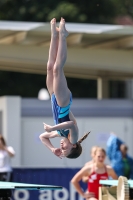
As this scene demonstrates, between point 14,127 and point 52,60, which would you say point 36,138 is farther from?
point 52,60

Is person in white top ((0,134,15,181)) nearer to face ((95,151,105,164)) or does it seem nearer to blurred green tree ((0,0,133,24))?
face ((95,151,105,164))

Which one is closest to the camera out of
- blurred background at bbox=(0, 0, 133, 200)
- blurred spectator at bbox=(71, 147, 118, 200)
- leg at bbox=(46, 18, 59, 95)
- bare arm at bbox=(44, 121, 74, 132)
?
bare arm at bbox=(44, 121, 74, 132)

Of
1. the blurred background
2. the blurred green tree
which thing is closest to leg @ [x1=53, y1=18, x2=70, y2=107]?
the blurred background

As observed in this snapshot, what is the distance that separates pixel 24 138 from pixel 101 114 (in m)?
2.17

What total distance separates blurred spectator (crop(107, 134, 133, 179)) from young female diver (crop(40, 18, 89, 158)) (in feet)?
17.2

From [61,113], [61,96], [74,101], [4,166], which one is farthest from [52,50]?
[74,101]

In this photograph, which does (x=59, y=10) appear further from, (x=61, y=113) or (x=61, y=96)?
(x=61, y=96)

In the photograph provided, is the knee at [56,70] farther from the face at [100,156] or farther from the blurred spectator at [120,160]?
the blurred spectator at [120,160]

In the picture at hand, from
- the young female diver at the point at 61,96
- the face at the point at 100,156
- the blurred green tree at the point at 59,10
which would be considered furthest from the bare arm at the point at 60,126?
the blurred green tree at the point at 59,10

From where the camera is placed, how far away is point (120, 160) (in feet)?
47.7

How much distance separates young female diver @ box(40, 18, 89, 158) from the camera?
8992 mm

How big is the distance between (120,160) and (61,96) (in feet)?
19.0

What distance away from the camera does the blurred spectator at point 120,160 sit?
14.5 meters

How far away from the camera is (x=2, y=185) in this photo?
10.5 meters
